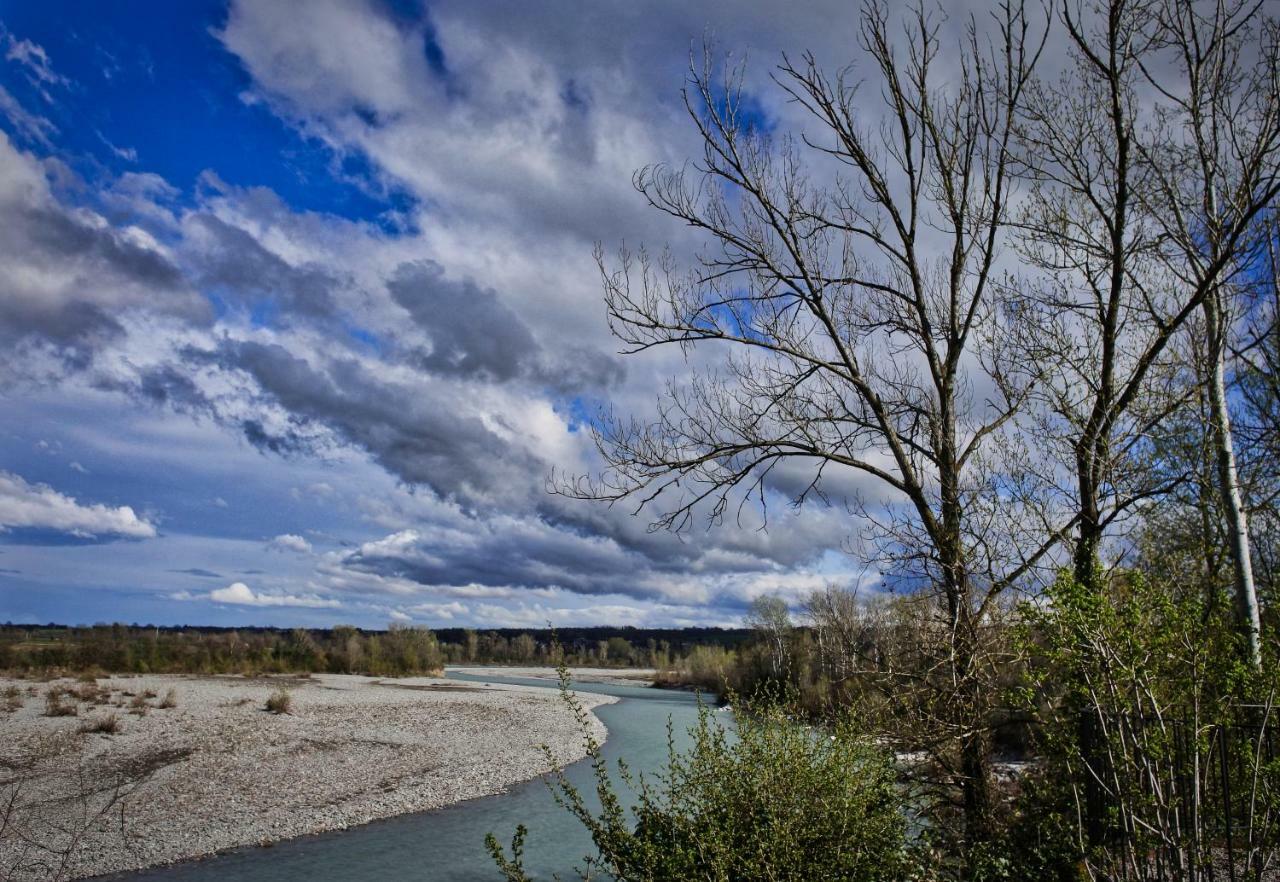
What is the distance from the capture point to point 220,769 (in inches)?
834

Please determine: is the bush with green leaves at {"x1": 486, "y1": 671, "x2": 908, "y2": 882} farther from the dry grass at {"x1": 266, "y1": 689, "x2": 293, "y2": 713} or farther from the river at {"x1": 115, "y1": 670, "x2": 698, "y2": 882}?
the dry grass at {"x1": 266, "y1": 689, "x2": 293, "y2": 713}

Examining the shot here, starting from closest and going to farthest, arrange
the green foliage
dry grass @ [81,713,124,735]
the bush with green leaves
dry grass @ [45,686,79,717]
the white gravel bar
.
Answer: the green foliage, the bush with green leaves, the white gravel bar, dry grass @ [81,713,124,735], dry grass @ [45,686,79,717]

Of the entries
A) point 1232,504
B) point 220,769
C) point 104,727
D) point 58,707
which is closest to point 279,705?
point 58,707

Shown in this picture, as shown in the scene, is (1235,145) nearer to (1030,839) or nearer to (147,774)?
(1030,839)

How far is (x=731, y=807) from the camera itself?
5277mm

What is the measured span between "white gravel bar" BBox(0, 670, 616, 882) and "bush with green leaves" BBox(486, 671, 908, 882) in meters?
6.75

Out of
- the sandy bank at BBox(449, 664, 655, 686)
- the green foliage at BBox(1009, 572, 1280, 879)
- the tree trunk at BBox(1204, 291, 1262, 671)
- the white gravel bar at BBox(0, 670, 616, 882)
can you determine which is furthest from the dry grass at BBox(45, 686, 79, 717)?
the sandy bank at BBox(449, 664, 655, 686)

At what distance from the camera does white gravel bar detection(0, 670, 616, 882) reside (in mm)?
15320

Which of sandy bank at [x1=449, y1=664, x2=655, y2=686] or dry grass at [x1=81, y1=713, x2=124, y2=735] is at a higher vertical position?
dry grass at [x1=81, y1=713, x2=124, y2=735]

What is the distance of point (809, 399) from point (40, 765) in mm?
23360

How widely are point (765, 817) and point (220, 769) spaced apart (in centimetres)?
2094

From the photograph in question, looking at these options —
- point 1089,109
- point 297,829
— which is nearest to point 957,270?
point 1089,109

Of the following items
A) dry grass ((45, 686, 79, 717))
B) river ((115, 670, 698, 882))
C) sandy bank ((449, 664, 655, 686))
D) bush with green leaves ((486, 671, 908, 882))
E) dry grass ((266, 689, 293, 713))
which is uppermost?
bush with green leaves ((486, 671, 908, 882))

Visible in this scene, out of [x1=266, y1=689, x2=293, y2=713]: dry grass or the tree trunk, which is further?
[x1=266, y1=689, x2=293, y2=713]: dry grass
